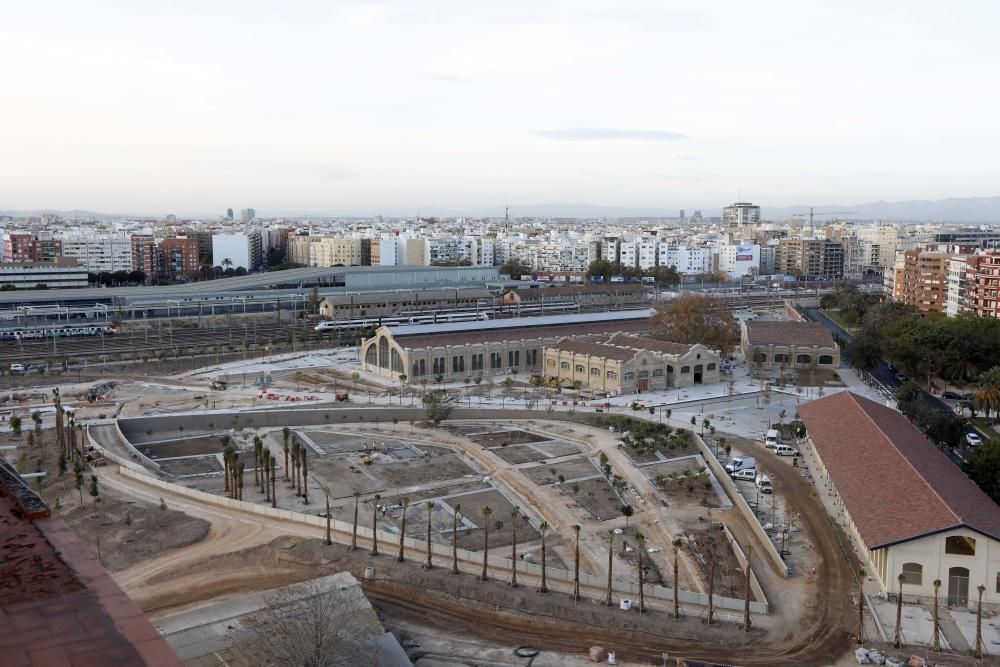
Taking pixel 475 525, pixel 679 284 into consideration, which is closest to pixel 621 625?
pixel 475 525

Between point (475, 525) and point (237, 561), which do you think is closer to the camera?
point (237, 561)

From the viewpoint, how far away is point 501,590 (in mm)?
18781

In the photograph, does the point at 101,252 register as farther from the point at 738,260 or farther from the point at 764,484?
the point at 764,484

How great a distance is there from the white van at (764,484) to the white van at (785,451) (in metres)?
3.32

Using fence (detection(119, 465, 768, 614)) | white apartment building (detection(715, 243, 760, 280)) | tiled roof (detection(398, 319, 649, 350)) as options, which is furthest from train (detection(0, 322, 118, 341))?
white apartment building (detection(715, 243, 760, 280))

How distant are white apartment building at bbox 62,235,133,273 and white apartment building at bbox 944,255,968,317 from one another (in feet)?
268

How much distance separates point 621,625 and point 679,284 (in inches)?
3246

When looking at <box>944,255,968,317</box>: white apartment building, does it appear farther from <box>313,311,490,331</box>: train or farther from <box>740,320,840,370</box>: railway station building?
<box>313,311,490,331</box>: train

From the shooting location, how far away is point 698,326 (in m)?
48.0

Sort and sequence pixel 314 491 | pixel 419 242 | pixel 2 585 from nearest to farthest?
pixel 2 585, pixel 314 491, pixel 419 242

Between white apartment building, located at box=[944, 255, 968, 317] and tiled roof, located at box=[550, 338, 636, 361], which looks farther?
white apartment building, located at box=[944, 255, 968, 317]

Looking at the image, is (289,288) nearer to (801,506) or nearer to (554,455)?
(554,455)

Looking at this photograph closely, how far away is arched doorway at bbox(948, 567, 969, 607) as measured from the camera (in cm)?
1852

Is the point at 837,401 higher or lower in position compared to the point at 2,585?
lower
